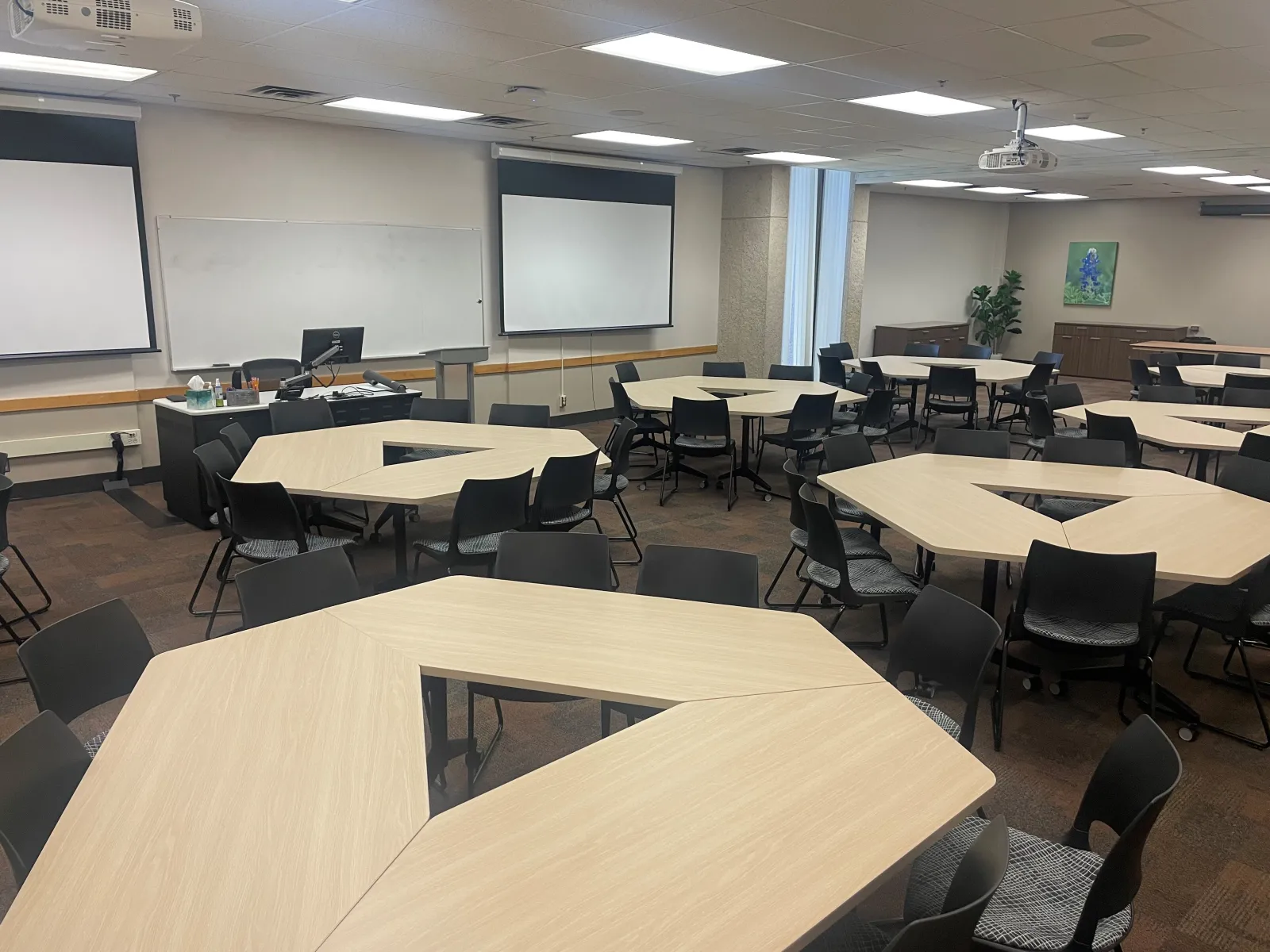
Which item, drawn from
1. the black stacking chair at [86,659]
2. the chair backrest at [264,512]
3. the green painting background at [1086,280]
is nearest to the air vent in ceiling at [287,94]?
the chair backrest at [264,512]

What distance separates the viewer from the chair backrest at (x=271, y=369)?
6723 mm

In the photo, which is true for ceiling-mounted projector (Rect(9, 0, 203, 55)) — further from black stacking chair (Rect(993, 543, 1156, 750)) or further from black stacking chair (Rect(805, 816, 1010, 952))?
black stacking chair (Rect(993, 543, 1156, 750))

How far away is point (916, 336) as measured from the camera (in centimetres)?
1411

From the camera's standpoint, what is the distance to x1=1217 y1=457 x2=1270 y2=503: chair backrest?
4.57 m

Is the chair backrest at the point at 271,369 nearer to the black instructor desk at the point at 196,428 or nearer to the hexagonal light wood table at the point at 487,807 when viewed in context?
the black instructor desk at the point at 196,428

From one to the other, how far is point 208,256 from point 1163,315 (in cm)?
1435

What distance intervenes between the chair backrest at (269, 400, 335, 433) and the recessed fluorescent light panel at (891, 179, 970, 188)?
29.3ft

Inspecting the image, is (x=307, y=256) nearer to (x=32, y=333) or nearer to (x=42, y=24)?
(x=32, y=333)

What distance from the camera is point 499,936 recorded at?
1460mm

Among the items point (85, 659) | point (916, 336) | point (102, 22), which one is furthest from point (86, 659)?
point (916, 336)

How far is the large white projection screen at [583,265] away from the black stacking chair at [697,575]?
6.45 metres

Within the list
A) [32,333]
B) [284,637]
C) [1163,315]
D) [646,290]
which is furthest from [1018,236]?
[284,637]

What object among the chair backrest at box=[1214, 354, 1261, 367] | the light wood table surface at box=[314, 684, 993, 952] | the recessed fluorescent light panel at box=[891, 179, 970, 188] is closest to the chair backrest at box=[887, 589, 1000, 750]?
the light wood table surface at box=[314, 684, 993, 952]

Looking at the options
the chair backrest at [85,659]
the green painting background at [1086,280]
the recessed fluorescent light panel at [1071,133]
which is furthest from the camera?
the green painting background at [1086,280]
